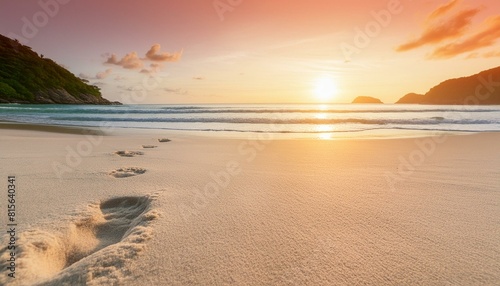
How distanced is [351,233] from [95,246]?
6.08 ft

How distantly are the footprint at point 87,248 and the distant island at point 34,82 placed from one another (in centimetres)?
6626

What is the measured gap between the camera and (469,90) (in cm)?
10506

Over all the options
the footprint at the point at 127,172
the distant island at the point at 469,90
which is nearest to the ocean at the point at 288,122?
the footprint at the point at 127,172

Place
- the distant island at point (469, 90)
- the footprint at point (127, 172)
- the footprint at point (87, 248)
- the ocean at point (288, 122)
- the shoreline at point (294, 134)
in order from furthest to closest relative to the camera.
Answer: the distant island at point (469, 90), the ocean at point (288, 122), the shoreline at point (294, 134), the footprint at point (127, 172), the footprint at point (87, 248)

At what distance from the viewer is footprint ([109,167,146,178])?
3889 mm

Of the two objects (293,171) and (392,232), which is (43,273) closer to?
(392,232)

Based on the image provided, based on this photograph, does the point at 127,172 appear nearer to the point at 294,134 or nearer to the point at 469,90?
the point at 294,134

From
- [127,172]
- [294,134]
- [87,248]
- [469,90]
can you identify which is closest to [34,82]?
[294,134]

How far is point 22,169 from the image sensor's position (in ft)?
13.1

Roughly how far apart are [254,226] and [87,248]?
1.20 m

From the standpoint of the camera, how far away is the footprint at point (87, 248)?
150 cm

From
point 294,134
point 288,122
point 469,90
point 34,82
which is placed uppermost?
point 469,90

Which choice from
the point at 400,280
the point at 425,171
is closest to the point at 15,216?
the point at 400,280

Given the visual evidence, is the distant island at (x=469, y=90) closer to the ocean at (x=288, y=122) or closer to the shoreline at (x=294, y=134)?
the ocean at (x=288, y=122)
